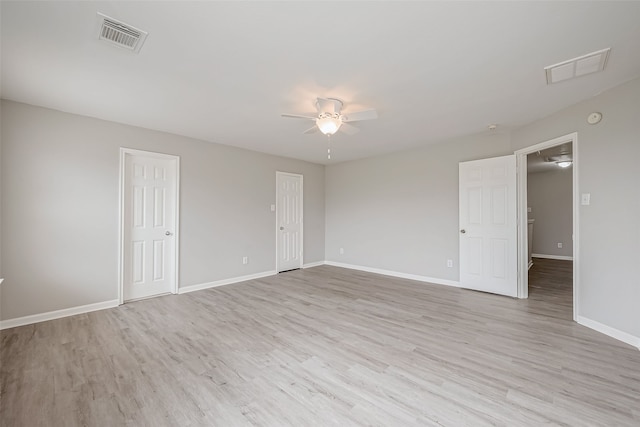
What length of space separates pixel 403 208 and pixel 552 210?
208 inches

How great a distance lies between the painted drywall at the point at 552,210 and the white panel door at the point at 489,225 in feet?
15.9

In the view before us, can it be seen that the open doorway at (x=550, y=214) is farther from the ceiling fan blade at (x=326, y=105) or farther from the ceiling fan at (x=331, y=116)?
the ceiling fan blade at (x=326, y=105)

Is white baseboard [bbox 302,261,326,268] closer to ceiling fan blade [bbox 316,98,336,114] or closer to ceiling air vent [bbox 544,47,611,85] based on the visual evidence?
ceiling fan blade [bbox 316,98,336,114]

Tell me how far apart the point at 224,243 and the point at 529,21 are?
4.73 m

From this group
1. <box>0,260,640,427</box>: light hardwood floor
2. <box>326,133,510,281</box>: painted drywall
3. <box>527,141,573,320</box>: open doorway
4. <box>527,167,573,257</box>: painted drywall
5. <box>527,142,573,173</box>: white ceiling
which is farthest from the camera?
<box>527,167,573,257</box>: painted drywall

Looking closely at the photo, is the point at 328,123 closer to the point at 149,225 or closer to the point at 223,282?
the point at 149,225

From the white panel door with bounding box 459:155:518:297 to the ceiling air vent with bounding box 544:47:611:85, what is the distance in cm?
166

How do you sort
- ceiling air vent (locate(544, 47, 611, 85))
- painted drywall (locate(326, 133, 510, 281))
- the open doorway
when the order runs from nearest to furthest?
ceiling air vent (locate(544, 47, 611, 85))
painted drywall (locate(326, 133, 510, 281))
the open doorway

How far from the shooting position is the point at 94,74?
241cm

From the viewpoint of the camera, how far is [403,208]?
525 centimetres

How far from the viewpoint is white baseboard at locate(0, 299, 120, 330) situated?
9.63 feet

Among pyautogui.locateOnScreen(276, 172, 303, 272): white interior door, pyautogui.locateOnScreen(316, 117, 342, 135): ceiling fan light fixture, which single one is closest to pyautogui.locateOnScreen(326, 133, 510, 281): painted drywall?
pyautogui.locateOnScreen(276, 172, 303, 272): white interior door

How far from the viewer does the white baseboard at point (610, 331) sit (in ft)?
8.11

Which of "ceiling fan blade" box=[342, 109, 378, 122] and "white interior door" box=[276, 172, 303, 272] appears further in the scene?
"white interior door" box=[276, 172, 303, 272]
